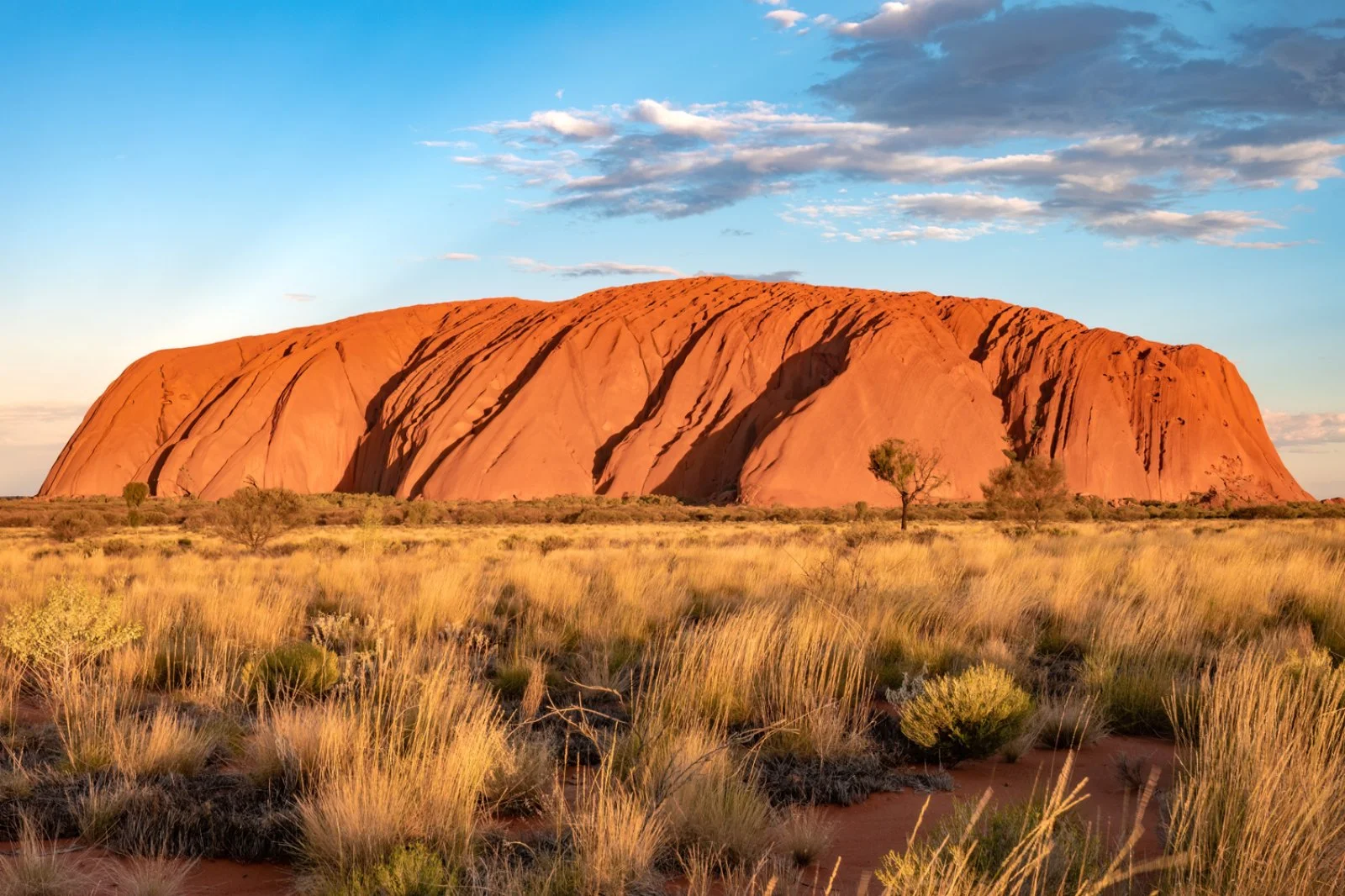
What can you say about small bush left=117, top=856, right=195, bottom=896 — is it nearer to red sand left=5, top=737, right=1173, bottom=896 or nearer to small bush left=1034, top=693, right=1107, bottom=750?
red sand left=5, top=737, right=1173, bottom=896

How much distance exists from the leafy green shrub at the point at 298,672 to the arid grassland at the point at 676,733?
0.03 metres

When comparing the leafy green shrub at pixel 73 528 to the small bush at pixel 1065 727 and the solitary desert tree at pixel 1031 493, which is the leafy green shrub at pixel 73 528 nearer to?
the small bush at pixel 1065 727

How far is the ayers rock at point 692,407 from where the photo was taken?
60.8 meters

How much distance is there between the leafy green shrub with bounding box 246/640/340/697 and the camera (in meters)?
Answer: 6.54

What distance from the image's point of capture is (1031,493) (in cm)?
3145

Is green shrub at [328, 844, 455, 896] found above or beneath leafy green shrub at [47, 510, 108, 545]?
above

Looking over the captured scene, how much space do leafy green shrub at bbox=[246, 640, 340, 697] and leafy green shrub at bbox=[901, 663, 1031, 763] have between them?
386cm

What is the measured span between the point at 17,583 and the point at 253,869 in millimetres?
10660

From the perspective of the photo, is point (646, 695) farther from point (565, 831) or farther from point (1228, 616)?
point (1228, 616)

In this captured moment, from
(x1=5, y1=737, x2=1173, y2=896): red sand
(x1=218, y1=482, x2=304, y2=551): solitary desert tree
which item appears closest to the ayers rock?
(x1=218, y1=482, x2=304, y2=551): solitary desert tree

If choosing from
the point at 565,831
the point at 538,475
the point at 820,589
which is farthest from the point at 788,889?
the point at 538,475

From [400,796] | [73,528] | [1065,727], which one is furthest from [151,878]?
[73,528]

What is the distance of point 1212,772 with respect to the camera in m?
3.84

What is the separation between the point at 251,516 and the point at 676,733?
2008 centimetres
